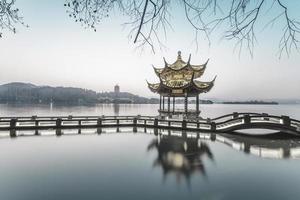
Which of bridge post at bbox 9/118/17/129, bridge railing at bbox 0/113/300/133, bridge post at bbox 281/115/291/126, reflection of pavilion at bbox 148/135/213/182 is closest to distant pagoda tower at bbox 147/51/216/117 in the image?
bridge railing at bbox 0/113/300/133

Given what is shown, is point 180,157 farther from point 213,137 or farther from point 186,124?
point 186,124

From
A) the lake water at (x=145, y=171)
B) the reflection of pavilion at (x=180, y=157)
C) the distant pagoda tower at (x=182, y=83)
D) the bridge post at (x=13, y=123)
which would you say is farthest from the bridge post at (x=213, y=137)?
the bridge post at (x=13, y=123)

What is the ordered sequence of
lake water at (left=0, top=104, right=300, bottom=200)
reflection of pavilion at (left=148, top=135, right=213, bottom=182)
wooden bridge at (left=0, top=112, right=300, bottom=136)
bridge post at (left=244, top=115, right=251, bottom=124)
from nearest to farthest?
lake water at (left=0, top=104, right=300, bottom=200) → reflection of pavilion at (left=148, top=135, right=213, bottom=182) → wooden bridge at (left=0, top=112, right=300, bottom=136) → bridge post at (left=244, top=115, right=251, bottom=124)

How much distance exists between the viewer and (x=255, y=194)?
8438mm

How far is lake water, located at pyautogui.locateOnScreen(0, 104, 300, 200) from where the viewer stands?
27.6ft

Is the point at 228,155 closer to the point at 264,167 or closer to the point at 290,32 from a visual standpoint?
the point at 264,167

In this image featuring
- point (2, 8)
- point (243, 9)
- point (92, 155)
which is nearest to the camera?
point (243, 9)

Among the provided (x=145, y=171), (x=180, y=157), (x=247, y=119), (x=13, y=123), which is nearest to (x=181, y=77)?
(x=247, y=119)

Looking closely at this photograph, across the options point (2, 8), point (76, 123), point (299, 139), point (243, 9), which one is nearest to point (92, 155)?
point (2, 8)

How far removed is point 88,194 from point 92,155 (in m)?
6.09

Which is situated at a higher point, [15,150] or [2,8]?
[2,8]

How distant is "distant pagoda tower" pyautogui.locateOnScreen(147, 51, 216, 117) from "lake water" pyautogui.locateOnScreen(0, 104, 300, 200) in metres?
16.3

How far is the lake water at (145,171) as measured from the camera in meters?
8.41

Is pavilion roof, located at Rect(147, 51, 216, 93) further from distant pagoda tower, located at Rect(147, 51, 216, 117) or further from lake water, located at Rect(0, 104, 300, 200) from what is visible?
lake water, located at Rect(0, 104, 300, 200)
